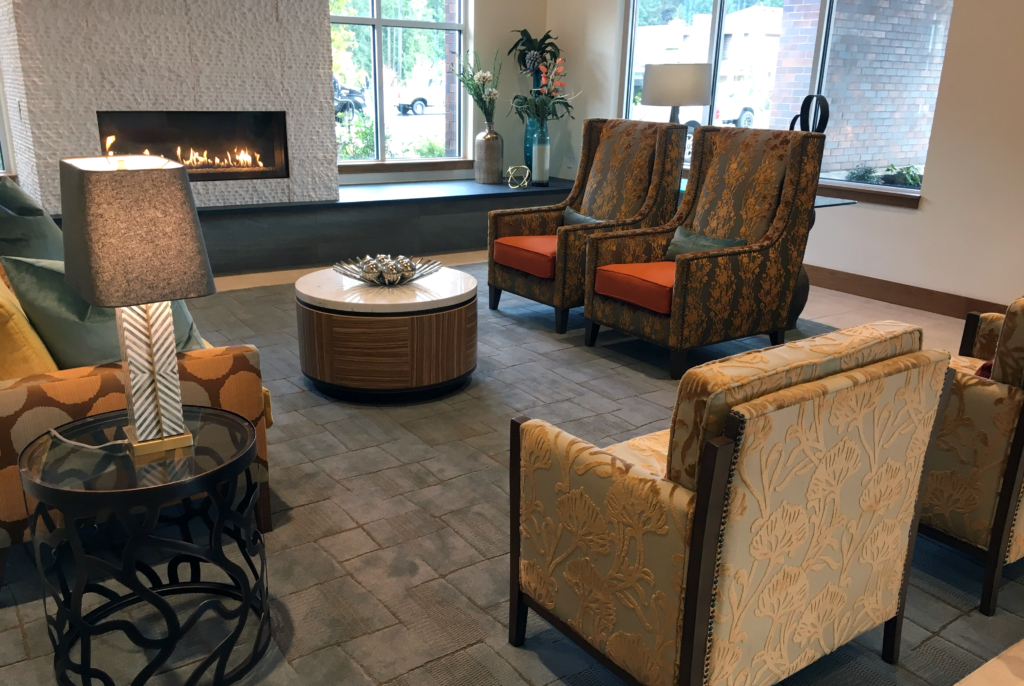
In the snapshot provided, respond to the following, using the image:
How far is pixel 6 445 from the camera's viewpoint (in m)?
1.99

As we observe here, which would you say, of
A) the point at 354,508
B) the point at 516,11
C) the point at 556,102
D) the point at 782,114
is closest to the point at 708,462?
the point at 354,508

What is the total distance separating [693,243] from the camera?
4148mm

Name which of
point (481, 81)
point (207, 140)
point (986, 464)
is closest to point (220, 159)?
point (207, 140)

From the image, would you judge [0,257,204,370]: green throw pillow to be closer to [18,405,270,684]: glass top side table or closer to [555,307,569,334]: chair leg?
[18,405,270,684]: glass top side table

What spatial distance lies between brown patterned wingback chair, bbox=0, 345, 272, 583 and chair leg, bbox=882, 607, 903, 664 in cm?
169

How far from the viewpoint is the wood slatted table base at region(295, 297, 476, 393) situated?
128 inches

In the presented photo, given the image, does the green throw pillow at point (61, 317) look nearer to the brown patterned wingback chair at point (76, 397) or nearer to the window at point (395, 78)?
the brown patterned wingback chair at point (76, 397)

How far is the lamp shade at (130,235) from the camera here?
1624 mm

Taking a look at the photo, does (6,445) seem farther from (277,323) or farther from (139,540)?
(277,323)

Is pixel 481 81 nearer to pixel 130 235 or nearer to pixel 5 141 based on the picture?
pixel 5 141

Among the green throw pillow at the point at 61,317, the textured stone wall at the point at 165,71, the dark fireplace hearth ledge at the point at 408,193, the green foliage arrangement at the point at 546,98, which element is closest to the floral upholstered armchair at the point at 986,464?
the green throw pillow at the point at 61,317

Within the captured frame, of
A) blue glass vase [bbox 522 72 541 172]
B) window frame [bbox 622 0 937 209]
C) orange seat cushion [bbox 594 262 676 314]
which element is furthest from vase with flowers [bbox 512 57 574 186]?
orange seat cushion [bbox 594 262 676 314]

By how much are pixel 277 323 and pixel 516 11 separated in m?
4.24

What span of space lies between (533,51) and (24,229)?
5.49 m
